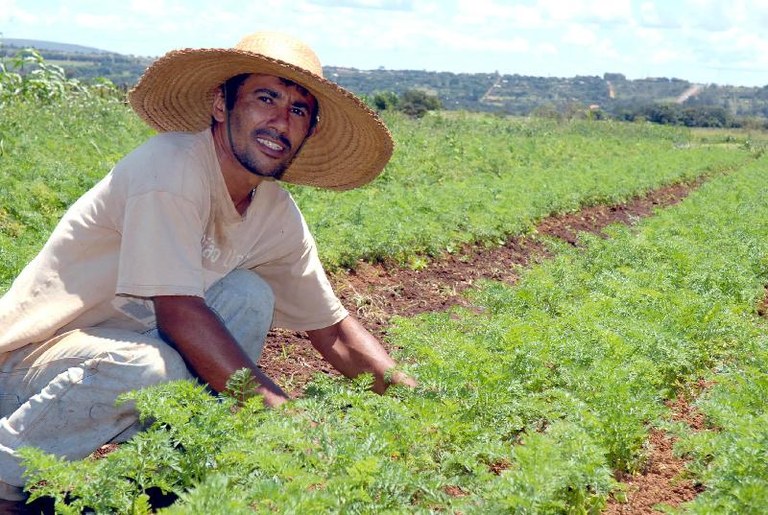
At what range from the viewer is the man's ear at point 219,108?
189 inches

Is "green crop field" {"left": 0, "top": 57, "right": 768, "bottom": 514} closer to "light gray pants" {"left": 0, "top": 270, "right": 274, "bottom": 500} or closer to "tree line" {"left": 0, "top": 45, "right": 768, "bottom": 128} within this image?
"light gray pants" {"left": 0, "top": 270, "right": 274, "bottom": 500}

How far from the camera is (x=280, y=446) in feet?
12.2

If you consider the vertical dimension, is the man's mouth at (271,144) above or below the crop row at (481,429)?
above

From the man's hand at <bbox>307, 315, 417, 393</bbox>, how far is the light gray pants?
3.47 feet

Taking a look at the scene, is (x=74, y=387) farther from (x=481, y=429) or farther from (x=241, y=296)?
(x=481, y=429)

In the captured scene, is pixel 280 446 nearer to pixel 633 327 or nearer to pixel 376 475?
pixel 376 475

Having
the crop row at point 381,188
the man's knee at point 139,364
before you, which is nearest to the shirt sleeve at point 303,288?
the man's knee at point 139,364

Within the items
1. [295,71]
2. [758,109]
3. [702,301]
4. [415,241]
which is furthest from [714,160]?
[758,109]

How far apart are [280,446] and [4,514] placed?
133 cm

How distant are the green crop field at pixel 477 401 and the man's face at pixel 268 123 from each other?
1096 millimetres

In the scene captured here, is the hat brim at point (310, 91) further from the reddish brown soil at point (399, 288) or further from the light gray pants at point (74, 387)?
the reddish brown soil at point (399, 288)

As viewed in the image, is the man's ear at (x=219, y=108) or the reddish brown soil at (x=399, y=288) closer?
the man's ear at (x=219, y=108)

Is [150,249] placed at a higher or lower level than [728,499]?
higher

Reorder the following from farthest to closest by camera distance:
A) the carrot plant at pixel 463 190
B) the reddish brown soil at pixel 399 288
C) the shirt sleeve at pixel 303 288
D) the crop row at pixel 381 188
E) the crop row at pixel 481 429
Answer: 1. the carrot plant at pixel 463 190
2. the crop row at pixel 381 188
3. the reddish brown soil at pixel 399 288
4. the shirt sleeve at pixel 303 288
5. the crop row at pixel 481 429
